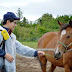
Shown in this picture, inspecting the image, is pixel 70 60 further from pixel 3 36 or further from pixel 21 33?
pixel 21 33

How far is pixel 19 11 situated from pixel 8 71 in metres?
43.9

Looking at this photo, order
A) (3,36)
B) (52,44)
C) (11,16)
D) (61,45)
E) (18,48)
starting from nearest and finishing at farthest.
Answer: (3,36) < (11,16) < (18,48) < (61,45) < (52,44)

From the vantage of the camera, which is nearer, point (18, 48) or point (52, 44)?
point (18, 48)

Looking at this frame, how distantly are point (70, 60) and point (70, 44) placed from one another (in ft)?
1.70

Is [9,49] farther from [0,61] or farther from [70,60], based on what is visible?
[70,60]

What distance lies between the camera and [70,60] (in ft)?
10.8

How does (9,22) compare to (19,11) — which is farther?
(19,11)

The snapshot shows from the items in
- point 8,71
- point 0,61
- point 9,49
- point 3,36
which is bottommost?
point 8,71

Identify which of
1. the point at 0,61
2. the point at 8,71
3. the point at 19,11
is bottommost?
the point at 8,71

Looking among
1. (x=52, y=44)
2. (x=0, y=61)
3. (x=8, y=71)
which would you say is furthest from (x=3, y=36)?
(x=52, y=44)

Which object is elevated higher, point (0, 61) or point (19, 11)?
point (19, 11)

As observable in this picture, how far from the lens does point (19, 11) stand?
145 feet

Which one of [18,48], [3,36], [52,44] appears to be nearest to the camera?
[3,36]

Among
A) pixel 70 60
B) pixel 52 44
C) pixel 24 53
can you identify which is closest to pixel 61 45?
pixel 70 60
